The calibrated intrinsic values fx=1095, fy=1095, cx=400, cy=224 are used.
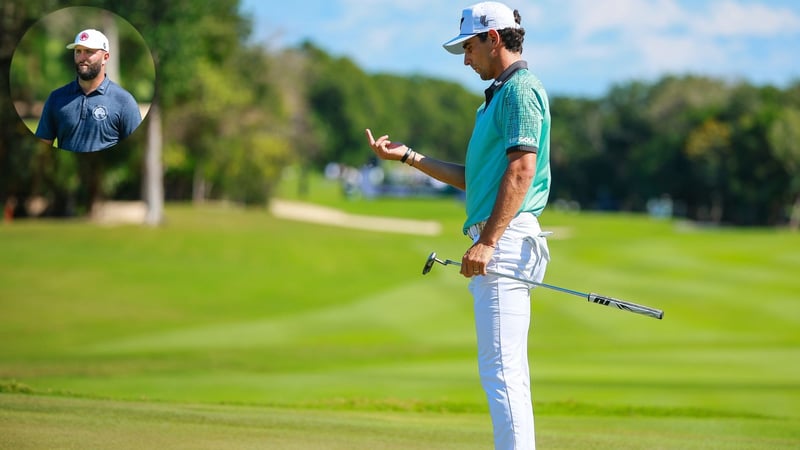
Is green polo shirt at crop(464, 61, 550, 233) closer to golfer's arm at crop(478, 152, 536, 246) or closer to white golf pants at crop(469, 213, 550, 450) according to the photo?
golfer's arm at crop(478, 152, 536, 246)

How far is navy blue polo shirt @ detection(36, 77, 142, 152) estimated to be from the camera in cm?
618

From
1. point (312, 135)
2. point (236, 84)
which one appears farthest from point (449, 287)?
point (312, 135)

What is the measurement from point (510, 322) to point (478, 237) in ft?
1.47

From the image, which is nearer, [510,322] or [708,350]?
[510,322]

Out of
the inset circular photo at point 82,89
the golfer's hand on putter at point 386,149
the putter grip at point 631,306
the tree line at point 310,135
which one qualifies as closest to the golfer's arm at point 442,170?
the golfer's hand on putter at point 386,149

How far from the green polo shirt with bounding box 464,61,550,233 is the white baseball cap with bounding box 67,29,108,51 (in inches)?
86.5

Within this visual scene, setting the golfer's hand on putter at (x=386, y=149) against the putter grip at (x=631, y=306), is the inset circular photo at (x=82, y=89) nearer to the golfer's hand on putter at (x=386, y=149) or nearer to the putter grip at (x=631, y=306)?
the golfer's hand on putter at (x=386, y=149)

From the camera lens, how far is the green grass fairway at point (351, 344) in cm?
750

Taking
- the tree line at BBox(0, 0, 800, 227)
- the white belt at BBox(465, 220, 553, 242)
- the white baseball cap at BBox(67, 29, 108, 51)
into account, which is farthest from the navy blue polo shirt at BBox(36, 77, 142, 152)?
the white belt at BBox(465, 220, 553, 242)

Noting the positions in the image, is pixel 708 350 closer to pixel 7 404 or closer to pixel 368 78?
pixel 7 404

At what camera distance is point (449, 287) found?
27.5m

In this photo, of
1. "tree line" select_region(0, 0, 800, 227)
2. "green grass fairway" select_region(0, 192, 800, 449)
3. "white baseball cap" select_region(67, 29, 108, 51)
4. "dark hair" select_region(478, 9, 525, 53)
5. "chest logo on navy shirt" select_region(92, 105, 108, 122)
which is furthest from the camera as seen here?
"tree line" select_region(0, 0, 800, 227)

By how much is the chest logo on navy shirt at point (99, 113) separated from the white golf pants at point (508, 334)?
241 centimetres

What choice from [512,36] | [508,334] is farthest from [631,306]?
[512,36]
